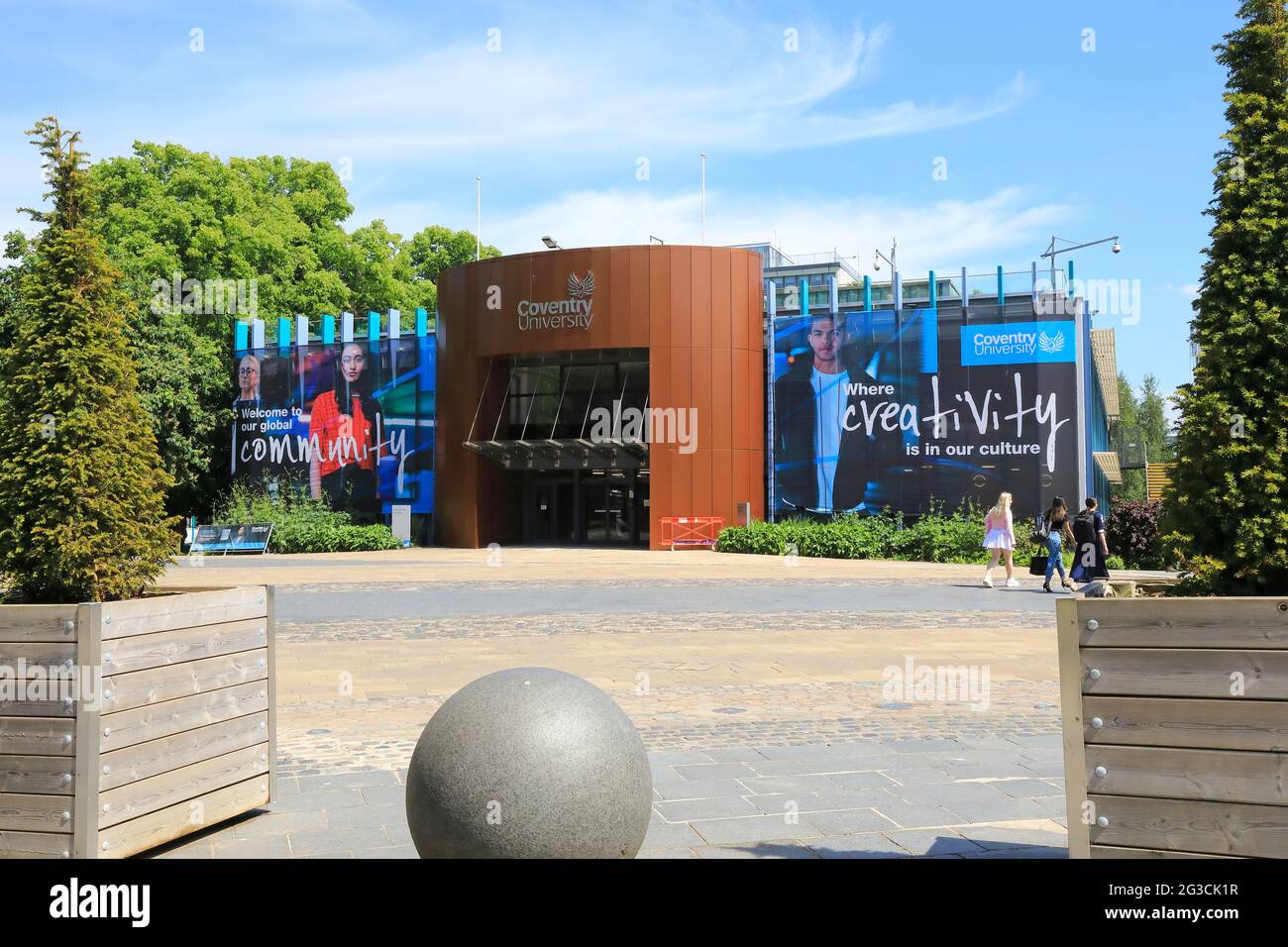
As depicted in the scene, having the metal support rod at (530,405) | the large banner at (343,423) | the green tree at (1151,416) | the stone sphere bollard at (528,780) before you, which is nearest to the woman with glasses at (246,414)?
the large banner at (343,423)

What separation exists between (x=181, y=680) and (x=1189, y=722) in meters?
4.25

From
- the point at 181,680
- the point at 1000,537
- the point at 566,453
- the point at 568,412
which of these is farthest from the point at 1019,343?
the point at 181,680

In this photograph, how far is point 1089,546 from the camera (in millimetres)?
17719

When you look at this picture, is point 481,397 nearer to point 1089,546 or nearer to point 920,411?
point 920,411

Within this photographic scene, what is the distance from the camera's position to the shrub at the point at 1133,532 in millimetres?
25969

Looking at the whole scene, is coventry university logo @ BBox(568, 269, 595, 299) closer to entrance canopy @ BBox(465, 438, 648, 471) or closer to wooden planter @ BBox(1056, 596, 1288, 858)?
entrance canopy @ BBox(465, 438, 648, 471)

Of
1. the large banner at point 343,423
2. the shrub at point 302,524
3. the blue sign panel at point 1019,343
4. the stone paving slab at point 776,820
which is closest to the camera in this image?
the stone paving slab at point 776,820

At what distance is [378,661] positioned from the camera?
1099 centimetres

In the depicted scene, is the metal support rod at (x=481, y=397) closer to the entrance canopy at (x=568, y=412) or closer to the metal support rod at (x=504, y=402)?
the entrance canopy at (x=568, y=412)

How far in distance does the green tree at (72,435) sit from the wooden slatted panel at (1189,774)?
14.5ft

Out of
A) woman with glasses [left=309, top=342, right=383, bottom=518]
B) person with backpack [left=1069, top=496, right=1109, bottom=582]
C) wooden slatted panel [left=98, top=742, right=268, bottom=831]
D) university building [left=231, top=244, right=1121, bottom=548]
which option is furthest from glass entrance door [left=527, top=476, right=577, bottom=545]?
wooden slatted panel [left=98, top=742, right=268, bottom=831]
